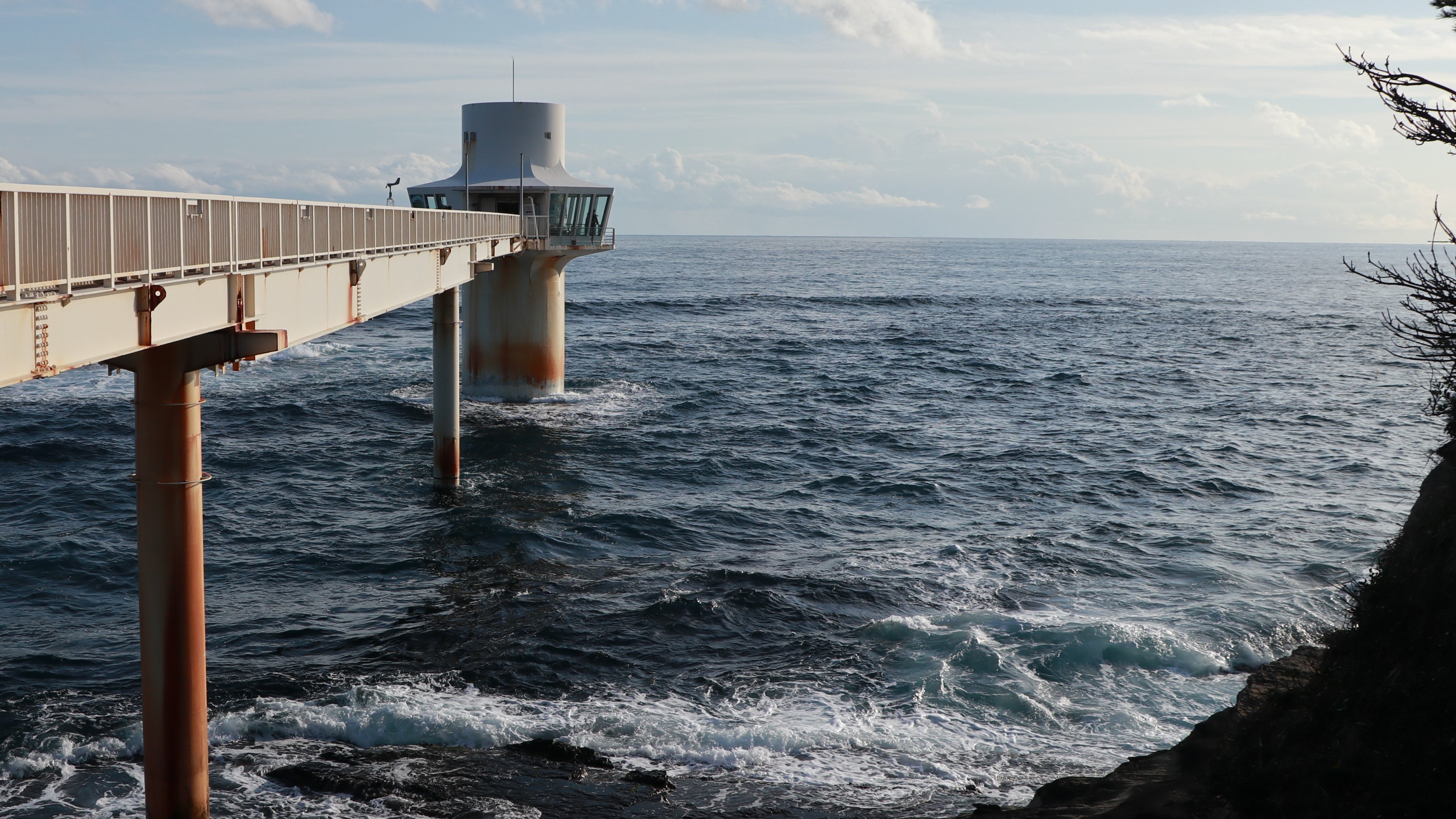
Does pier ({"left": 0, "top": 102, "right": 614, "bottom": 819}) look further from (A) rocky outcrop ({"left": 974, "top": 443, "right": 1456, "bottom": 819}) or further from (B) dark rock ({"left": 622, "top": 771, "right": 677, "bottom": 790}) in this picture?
(A) rocky outcrop ({"left": 974, "top": 443, "right": 1456, "bottom": 819})

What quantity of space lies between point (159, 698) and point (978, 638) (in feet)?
42.2

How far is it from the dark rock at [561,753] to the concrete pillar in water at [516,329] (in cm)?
3095

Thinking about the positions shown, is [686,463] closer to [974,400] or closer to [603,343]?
[974,400]

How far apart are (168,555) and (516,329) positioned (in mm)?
31799

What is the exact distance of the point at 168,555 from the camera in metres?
13.4

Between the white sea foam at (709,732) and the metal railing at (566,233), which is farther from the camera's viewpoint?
the metal railing at (566,233)

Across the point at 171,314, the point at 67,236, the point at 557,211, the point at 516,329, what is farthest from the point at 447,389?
the point at 67,236

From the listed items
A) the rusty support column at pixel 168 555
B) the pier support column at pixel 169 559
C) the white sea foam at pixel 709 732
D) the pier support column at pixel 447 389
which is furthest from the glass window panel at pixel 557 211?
the rusty support column at pixel 168 555

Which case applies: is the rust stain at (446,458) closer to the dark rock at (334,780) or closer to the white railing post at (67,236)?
the dark rock at (334,780)

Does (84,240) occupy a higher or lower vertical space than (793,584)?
higher

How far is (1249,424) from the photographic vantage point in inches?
1620

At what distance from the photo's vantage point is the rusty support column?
524 inches

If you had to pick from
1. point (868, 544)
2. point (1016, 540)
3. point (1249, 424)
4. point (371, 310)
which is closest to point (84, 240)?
point (371, 310)

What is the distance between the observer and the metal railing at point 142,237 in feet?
31.2
